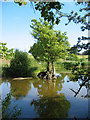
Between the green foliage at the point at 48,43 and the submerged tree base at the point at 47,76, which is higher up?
the green foliage at the point at 48,43

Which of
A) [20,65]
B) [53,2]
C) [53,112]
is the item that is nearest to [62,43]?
[20,65]

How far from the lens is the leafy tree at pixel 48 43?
8.13 metres

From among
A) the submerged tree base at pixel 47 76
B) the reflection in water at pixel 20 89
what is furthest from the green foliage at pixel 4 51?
the submerged tree base at pixel 47 76

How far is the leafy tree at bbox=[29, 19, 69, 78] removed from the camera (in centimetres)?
813

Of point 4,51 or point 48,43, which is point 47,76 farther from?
point 4,51

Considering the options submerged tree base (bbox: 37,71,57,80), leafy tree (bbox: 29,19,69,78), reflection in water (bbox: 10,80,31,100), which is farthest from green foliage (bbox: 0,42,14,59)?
submerged tree base (bbox: 37,71,57,80)

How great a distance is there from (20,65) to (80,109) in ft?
21.0

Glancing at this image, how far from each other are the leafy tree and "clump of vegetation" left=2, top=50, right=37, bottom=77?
2.69 feet

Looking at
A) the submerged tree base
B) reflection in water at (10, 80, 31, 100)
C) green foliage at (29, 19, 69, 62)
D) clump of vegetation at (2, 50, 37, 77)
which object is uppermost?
green foliage at (29, 19, 69, 62)

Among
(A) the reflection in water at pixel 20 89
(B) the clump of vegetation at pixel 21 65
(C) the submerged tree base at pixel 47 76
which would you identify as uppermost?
(B) the clump of vegetation at pixel 21 65

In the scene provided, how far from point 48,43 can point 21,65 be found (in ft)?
8.00

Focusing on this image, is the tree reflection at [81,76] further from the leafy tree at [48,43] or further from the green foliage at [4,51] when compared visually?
the leafy tree at [48,43]

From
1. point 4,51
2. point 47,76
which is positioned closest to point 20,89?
point 47,76

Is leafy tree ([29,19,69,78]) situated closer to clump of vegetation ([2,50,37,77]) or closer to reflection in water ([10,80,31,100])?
clump of vegetation ([2,50,37,77])
